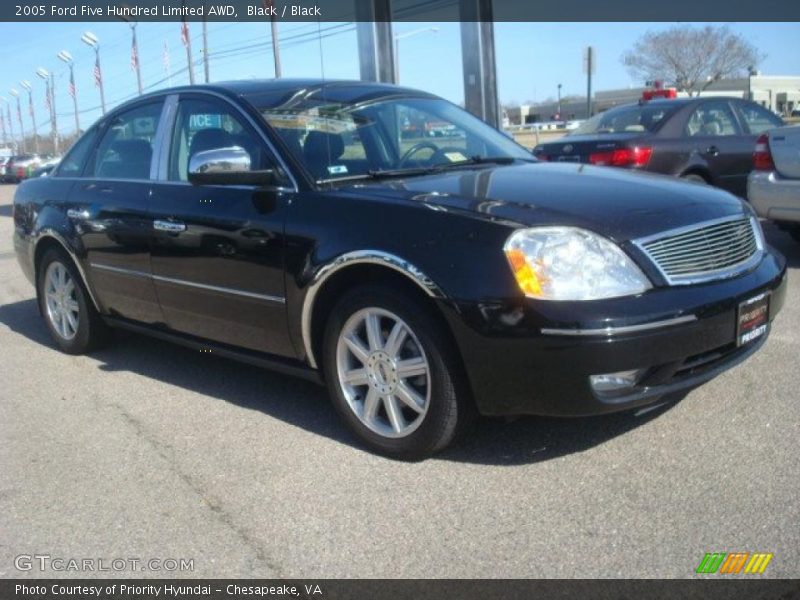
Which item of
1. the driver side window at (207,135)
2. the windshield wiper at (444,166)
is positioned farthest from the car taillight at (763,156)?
the driver side window at (207,135)

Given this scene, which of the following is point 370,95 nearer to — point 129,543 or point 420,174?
point 420,174

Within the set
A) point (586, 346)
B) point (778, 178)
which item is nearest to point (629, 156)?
point (778, 178)

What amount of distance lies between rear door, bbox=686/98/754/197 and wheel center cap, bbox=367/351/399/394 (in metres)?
6.46

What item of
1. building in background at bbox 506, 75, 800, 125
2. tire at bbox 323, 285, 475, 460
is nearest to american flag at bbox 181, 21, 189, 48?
building in background at bbox 506, 75, 800, 125

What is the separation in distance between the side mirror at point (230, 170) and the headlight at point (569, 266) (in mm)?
1404

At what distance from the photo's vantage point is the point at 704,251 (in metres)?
3.44

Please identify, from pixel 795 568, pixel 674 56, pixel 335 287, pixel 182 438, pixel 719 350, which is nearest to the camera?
pixel 795 568

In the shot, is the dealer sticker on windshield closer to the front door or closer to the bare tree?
the front door

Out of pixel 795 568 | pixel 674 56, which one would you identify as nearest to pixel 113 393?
pixel 795 568

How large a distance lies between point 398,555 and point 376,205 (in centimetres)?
147

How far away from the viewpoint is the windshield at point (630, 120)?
29.8 ft

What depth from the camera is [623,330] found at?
305 cm

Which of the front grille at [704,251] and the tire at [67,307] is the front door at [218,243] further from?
the front grille at [704,251]

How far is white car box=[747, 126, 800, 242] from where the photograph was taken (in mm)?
7047
